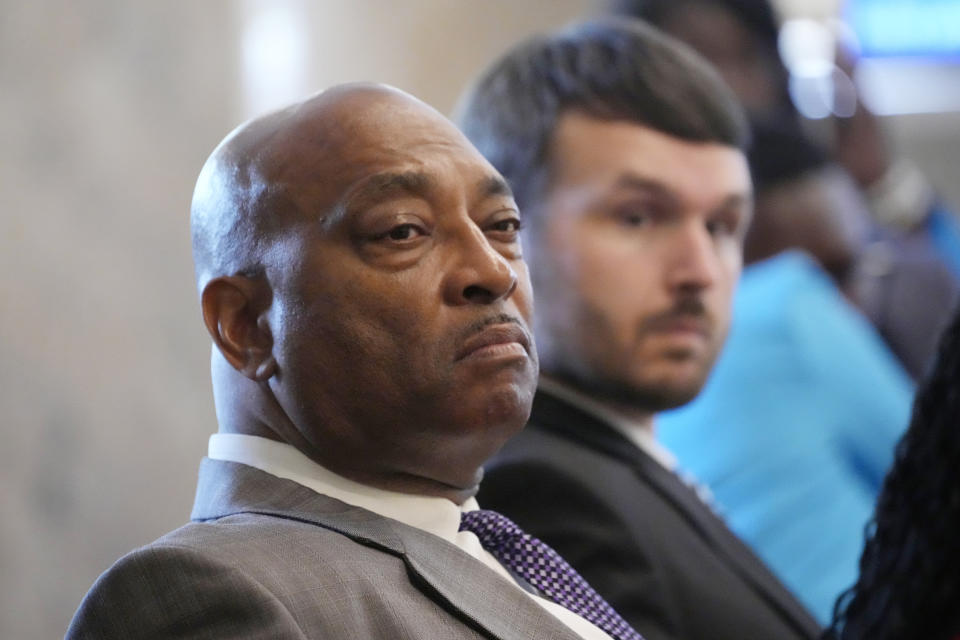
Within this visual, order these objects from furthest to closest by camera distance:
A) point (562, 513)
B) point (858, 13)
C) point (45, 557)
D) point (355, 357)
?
point (858, 13) → point (45, 557) → point (562, 513) → point (355, 357)

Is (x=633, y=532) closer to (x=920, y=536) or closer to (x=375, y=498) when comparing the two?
(x=920, y=536)

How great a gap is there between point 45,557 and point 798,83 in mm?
2073

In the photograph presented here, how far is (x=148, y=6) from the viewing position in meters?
1.96

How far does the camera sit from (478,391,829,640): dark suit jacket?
1246mm

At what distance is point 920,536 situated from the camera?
120cm

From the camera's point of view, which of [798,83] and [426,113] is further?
[798,83]

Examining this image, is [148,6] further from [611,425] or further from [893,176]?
[893,176]

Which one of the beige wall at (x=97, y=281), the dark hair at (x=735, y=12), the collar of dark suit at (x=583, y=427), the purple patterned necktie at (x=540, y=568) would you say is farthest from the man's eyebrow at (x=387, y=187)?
the dark hair at (x=735, y=12)

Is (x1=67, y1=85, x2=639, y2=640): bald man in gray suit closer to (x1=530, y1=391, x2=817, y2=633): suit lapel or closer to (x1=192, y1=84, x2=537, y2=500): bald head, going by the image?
(x1=192, y1=84, x2=537, y2=500): bald head


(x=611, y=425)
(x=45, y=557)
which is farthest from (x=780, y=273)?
(x=45, y=557)

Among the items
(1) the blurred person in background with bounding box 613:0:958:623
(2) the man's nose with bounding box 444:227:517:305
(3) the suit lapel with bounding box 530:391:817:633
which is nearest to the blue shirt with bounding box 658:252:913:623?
(1) the blurred person in background with bounding box 613:0:958:623

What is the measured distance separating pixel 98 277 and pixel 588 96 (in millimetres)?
754

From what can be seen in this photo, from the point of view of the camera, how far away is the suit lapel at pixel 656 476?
1393 mm

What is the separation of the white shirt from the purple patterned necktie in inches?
0.4
